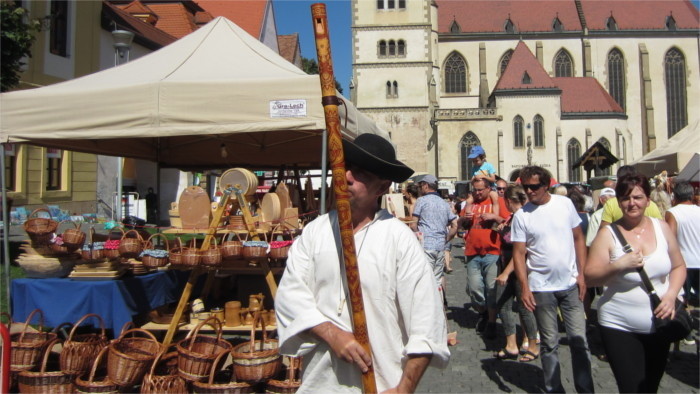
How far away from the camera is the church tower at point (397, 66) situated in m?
46.0

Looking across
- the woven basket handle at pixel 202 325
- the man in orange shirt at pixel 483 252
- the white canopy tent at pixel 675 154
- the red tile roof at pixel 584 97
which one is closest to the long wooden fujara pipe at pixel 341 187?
the woven basket handle at pixel 202 325

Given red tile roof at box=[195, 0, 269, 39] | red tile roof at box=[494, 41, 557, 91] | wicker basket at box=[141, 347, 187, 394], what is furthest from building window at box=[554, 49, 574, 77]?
wicker basket at box=[141, 347, 187, 394]

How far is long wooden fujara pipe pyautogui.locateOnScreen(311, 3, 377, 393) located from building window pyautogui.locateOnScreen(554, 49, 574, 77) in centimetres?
5753

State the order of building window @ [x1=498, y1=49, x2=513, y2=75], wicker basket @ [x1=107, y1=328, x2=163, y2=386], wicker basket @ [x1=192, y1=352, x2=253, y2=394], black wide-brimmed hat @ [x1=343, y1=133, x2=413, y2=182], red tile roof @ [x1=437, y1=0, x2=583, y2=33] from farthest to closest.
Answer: red tile roof @ [x1=437, y1=0, x2=583, y2=33] → building window @ [x1=498, y1=49, x2=513, y2=75] → wicker basket @ [x1=107, y1=328, x2=163, y2=386] → wicker basket @ [x1=192, y1=352, x2=253, y2=394] → black wide-brimmed hat @ [x1=343, y1=133, x2=413, y2=182]

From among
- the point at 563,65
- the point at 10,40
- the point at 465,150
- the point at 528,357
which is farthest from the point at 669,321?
the point at 563,65

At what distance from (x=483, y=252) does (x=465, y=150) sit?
4151 centimetres

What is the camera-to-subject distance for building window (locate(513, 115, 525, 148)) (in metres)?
46.3

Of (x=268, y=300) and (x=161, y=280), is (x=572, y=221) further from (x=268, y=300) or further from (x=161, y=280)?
(x=161, y=280)

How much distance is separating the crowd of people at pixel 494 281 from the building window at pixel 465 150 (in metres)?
40.9

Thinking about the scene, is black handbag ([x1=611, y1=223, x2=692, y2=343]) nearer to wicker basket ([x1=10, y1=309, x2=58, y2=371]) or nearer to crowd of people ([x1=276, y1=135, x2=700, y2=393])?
crowd of people ([x1=276, y1=135, x2=700, y2=393])

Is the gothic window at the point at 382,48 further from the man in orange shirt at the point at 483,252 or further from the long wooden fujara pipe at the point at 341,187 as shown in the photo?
the long wooden fujara pipe at the point at 341,187

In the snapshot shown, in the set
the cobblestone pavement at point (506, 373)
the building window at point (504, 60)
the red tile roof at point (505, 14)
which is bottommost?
the cobblestone pavement at point (506, 373)

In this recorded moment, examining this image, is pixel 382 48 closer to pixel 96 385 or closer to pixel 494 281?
pixel 494 281

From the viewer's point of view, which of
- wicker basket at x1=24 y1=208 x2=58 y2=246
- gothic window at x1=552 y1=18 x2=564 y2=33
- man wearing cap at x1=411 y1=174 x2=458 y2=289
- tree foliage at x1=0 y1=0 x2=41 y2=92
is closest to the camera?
wicker basket at x1=24 y1=208 x2=58 y2=246
